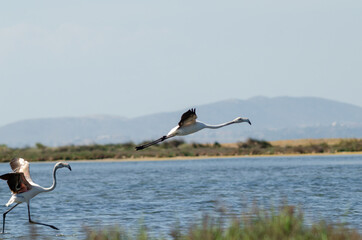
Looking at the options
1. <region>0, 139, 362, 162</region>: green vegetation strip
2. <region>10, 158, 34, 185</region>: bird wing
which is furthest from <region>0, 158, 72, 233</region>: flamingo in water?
<region>0, 139, 362, 162</region>: green vegetation strip

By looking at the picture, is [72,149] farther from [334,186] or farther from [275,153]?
[334,186]

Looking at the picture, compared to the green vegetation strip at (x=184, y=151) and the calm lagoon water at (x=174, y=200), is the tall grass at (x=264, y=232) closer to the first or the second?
the calm lagoon water at (x=174, y=200)

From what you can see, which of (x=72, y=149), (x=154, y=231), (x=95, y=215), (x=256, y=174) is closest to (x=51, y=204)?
(x=95, y=215)

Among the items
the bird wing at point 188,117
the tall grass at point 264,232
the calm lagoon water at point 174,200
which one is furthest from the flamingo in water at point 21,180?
the tall grass at point 264,232

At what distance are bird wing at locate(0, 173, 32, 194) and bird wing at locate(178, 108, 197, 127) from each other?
211 inches

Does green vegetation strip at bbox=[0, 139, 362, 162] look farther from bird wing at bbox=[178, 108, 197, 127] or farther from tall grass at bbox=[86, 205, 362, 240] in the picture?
tall grass at bbox=[86, 205, 362, 240]

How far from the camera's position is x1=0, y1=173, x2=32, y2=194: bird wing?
51.0 feet

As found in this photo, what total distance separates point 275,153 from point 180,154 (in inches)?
355

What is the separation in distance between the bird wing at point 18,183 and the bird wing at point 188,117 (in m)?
5.37

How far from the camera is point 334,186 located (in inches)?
1208

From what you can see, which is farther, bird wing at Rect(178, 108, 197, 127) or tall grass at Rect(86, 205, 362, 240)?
bird wing at Rect(178, 108, 197, 127)

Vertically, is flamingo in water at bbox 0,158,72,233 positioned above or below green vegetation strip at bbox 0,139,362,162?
below

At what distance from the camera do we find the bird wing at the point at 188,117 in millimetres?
11289

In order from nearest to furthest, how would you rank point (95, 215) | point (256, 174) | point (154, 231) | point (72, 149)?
point (154, 231), point (95, 215), point (256, 174), point (72, 149)
